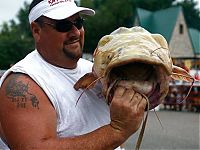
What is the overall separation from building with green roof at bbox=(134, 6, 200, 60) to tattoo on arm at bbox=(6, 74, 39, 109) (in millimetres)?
43739

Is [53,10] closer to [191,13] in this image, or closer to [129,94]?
[129,94]

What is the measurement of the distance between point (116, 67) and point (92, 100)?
56 cm

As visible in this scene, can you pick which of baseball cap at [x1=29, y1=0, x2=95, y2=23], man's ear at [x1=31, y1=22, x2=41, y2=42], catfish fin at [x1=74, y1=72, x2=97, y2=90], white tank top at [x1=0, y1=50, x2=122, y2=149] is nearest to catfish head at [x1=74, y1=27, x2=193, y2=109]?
catfish fin at [x1=74, y1=72, x2=97, y2=90]

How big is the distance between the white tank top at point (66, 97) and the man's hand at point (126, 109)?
0.35 meters

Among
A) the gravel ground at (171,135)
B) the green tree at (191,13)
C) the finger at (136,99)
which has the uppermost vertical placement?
the finger at (136,99)

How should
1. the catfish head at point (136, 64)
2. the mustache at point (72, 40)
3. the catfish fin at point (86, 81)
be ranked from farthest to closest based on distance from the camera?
the mustache at point (72, 40), the catfish fin at point (86, 81), the catfish head at point (136, 64)

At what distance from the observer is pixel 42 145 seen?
1878 mm

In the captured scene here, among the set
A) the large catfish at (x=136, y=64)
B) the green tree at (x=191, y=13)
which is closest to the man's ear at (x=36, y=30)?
the large catfish at (x=136, y=64)

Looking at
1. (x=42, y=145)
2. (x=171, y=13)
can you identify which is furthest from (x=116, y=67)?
(x=171, y=13)

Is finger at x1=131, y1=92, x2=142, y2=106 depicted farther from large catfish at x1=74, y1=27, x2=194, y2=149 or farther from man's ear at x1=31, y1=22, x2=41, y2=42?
man's ear at x1=31, y1=22, x2=41, y2=42

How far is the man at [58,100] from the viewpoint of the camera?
6.11ft

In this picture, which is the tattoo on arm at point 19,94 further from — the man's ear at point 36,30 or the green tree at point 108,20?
the green tree at point 108,20

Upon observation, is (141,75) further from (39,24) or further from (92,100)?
(39,24)

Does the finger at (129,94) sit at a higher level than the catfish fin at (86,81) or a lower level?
higher
